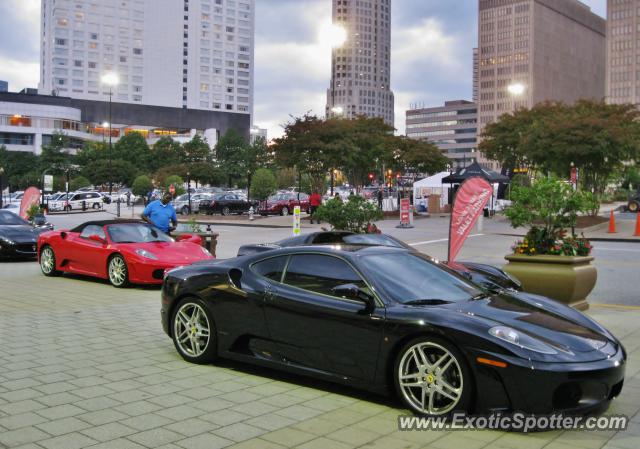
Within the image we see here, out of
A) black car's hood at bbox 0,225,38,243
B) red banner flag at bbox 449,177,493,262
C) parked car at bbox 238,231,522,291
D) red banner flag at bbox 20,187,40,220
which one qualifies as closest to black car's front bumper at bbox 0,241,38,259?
black car's hood at bbox 0,225,38,243

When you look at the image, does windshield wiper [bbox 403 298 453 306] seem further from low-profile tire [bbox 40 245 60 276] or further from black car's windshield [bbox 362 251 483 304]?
low-profile tire [bbox 40 245 60 276]

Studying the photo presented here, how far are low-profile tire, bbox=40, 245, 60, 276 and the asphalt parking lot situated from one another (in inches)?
213

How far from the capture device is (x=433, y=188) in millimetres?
55344

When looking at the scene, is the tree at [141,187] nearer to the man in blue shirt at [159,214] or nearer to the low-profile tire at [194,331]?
the man in blue shirt at [159,214]

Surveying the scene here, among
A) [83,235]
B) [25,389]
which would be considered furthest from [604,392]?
[83,235]

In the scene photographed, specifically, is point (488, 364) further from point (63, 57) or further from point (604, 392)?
point (63, 57)

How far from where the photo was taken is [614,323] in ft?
30.0

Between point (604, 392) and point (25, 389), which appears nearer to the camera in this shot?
point (604, 392)

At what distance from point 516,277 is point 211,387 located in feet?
18.9

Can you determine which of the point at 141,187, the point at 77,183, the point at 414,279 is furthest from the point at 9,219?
the point at 77,183

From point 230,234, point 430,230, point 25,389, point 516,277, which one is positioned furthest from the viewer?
point 430,230

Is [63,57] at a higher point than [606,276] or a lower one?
higher

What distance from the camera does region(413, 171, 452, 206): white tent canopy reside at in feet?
177

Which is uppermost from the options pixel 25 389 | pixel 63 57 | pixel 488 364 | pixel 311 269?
pixel 63 57
